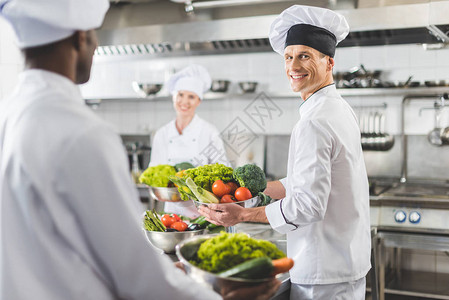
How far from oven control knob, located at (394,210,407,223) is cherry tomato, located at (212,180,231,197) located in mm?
2168

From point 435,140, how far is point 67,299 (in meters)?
4.23

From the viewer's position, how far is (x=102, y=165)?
102 cm

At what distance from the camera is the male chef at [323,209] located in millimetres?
1913

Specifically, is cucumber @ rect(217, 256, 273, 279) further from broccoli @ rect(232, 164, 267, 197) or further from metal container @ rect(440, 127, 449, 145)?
metal container @ rect(440, 127, 449, 145)

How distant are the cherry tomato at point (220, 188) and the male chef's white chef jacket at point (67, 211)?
1.02 metres

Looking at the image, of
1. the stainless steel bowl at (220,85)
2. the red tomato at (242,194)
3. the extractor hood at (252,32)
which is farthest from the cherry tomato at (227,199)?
the stainless steel bowl at (220,85)

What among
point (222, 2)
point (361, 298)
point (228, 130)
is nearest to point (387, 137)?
point (228, 130)

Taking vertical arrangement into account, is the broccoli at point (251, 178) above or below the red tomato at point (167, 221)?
above

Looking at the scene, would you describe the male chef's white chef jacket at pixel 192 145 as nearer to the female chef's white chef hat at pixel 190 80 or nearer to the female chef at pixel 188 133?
the female chef at pixel 188 133

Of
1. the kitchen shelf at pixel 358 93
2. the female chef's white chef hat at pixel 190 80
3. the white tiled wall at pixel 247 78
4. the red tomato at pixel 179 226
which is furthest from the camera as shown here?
the white tiled wall at pixel 247 78

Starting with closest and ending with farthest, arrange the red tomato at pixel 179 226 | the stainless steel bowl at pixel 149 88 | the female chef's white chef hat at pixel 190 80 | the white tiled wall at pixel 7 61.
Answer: the red tomato at pixel 179 226 → the white tiled wall at pixel 7 61 → the female chef's white chef hat at pixel 190 80 → the stainless steel bowl at pixel 149 88

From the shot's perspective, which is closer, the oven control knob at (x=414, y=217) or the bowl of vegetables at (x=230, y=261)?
the bowl of vegetables at (x=230, y=261)

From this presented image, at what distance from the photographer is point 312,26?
213cm

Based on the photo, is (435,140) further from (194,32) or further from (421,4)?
(194,32)
